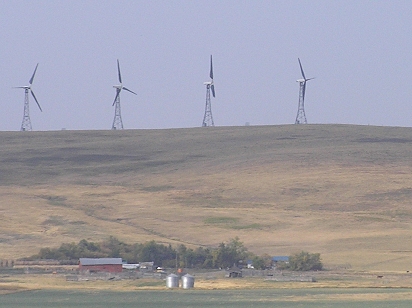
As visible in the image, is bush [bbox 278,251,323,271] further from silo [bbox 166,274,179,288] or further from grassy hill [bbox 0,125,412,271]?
silo [bbox 166,274,179,288]

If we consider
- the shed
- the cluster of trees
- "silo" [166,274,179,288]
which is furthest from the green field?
the cluster of trees

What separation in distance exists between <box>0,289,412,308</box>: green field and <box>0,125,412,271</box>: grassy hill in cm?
1749

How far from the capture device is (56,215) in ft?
291

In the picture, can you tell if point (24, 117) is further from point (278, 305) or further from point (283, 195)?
point (278, 305)

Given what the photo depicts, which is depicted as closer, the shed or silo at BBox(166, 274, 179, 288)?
silo at BBox(166, 274, 179, 288)

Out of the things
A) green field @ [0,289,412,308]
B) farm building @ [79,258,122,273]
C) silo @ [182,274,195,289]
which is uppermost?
farm building @ [79,258,122,273]

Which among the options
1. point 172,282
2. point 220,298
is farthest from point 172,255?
point 220,298

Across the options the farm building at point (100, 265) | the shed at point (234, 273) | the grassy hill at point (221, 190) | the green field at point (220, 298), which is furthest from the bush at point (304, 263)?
the green field at point (220, 298)

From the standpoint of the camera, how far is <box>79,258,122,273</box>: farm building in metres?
63.3

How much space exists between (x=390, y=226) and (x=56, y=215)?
2926 centimetres

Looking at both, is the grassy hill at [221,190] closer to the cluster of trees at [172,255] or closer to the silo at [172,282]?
the cluster of trees at [172,255]

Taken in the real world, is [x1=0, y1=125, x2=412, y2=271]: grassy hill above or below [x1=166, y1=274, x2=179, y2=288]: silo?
above

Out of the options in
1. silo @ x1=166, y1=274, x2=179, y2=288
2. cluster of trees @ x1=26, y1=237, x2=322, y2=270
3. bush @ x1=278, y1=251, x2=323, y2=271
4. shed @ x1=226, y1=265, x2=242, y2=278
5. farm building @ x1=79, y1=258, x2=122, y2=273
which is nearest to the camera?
silo @ x1=166, y1=274, x2=179, y2=288

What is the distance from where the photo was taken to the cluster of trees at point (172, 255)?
6594 cm
